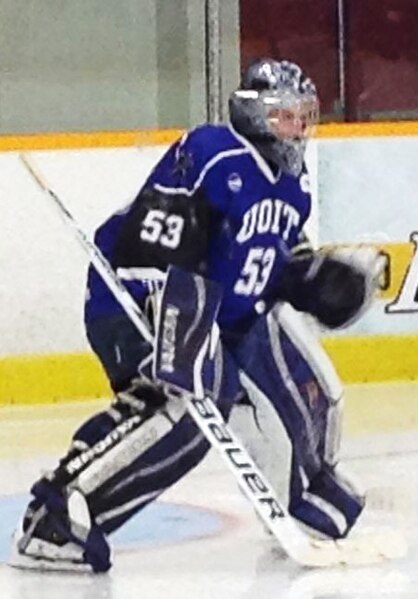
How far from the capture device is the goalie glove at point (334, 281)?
11.6 ft

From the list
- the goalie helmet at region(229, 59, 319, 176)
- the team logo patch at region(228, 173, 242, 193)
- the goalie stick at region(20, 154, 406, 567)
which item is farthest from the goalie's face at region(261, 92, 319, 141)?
the goalie stick at region(20, 154, 406, 567)

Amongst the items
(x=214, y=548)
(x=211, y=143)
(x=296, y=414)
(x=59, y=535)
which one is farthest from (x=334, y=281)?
(x=59, y=535)

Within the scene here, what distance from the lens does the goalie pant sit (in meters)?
3.40

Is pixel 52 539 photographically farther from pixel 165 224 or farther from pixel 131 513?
pixel 165 224

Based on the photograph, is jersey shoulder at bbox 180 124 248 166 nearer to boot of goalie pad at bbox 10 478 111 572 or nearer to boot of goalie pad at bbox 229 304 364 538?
boot of goalie pad at bbox 229 304 364 538

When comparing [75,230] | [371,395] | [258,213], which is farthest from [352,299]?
[371,395]

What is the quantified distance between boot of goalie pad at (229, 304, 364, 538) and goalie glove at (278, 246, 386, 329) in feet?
0.11

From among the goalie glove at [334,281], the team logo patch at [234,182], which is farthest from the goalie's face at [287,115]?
the goalie glove at [334,281]

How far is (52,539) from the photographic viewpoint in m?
3.45

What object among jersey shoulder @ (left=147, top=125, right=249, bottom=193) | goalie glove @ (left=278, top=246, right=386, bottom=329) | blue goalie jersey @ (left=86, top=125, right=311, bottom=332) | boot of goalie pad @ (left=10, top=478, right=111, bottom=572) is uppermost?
jersey shoulder @ (left=147, top=125, right=249, bottom=193)

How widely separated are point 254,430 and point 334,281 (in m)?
0.28

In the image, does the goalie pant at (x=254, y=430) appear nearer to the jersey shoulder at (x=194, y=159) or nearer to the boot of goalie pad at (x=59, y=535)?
the boot of goalie pad at (x=59, y=535)

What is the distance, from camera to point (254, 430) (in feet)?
11.7

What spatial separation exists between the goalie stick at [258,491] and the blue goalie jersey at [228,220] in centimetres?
4
